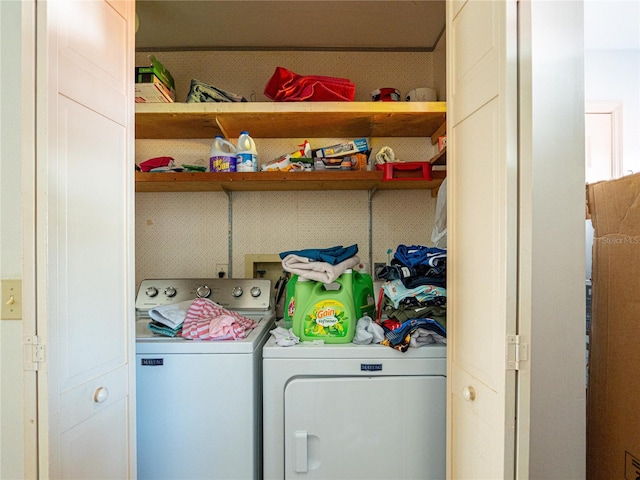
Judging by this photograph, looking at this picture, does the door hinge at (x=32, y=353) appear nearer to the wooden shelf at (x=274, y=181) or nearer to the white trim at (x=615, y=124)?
the wooden shelf at (x=274, y=181)

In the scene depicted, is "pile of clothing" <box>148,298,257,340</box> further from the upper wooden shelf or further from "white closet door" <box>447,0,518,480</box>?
the upper wooden shelf

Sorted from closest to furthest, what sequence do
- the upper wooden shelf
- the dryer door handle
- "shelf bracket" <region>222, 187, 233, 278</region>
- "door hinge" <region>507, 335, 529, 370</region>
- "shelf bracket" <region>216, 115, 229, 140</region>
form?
"door hinge" <region>507, 335, 529, 370</region>, the dryer door handle, the upper wooden shelf, "shelf bracket" <region>216, 115, 229, 140</region>, "shelf bracket" <region>222, 187, 233, 278</region>

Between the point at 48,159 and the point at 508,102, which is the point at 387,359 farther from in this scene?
the point at 48,159

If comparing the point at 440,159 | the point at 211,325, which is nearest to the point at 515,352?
the point at 211,325

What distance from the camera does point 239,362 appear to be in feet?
4.36

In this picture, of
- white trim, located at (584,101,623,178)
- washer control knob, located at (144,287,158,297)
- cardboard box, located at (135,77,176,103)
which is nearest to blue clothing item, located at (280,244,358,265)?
washer control knob, located at (144,287,158,297)

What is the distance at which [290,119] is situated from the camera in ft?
6.03

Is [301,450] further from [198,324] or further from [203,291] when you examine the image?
[203,291]

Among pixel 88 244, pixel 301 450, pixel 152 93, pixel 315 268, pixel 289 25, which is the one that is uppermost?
pixel 289 25

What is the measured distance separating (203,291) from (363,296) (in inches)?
34.3

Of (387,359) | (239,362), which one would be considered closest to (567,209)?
(387,359)

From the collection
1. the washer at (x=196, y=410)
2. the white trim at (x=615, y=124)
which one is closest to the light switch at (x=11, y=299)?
the washer at (x=196, y=410)

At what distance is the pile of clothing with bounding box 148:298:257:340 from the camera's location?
1.39 meters

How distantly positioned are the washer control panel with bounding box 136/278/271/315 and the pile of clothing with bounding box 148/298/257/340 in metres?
0.33
